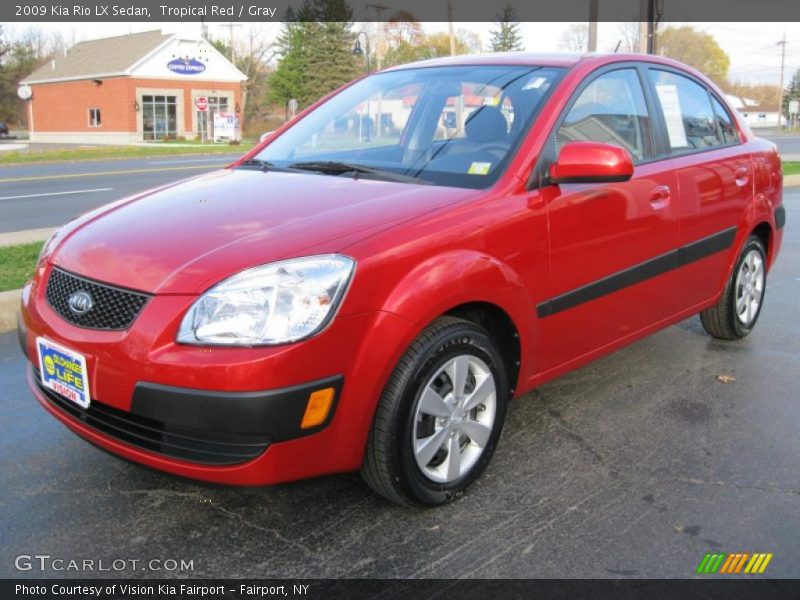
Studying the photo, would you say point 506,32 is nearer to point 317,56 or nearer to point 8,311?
point 317,56

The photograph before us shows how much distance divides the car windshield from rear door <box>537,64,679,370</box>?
0.24 meters

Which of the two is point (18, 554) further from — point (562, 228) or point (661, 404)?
point (661, 404)

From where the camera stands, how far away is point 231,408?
241cm

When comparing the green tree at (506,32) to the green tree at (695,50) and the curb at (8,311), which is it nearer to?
the green tree at (695,50)

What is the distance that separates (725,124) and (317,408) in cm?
356

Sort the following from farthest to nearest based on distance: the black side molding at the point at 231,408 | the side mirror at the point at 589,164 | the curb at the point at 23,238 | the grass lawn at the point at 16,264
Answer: the curb at the point at 23,238 < the grass lawn at the point at 16,264 < the side mirror at the point at 589,164 < the black side molding at the point at 231,408

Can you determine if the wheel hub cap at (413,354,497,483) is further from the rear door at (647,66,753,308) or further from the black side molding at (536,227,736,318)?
the rear door at (647,66,753,308)

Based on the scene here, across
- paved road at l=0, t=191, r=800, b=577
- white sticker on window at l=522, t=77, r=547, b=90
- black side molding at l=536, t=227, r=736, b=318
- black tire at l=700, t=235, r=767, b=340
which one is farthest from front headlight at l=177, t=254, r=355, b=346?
black tire at l=700, t=235, r=767, b=340

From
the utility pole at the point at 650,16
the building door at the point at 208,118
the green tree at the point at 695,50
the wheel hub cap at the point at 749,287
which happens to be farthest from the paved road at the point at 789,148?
the building door at the point at 208,118

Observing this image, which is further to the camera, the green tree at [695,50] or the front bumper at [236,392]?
the green tree at [695,50]

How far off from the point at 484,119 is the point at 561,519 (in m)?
1.73

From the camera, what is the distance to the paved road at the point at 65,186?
1130cm

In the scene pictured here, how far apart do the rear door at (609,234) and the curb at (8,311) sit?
144 inches

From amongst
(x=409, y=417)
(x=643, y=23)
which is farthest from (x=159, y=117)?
(x=409, y=417)
